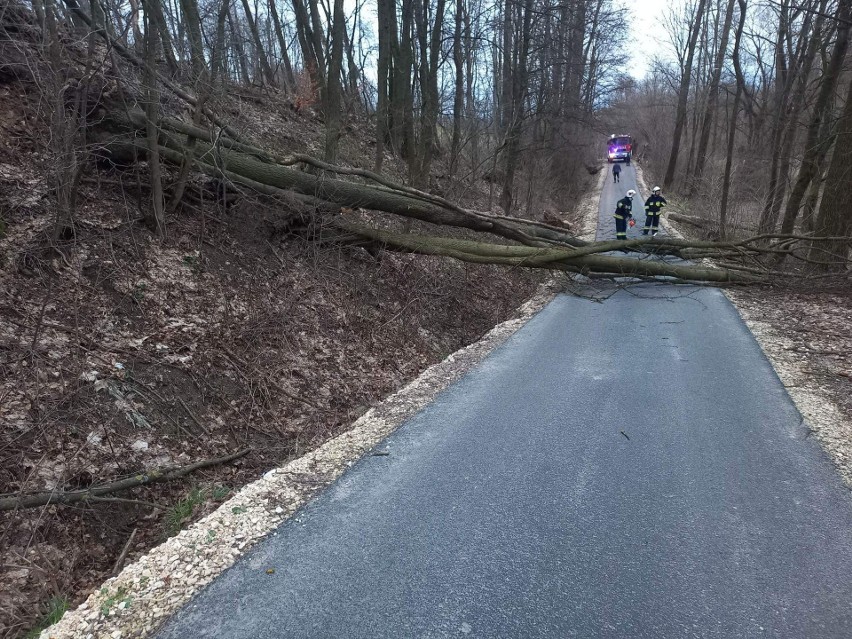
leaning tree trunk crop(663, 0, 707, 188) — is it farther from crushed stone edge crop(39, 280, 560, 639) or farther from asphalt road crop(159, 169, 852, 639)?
crushed stone edge crop(39, 280, 560, 639)

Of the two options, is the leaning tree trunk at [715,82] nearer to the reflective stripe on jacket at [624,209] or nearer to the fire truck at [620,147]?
the reflective stripe on jacket at [624,209]

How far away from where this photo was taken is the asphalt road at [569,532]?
259 cm

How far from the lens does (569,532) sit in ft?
10.6

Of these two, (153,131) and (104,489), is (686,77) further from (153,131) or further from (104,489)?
(104,489)

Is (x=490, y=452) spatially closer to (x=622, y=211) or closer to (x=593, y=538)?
(x=593, y=538)

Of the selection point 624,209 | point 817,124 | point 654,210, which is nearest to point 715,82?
point 624,209

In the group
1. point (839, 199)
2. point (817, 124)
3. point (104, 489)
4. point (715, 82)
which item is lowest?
point (104, 489)

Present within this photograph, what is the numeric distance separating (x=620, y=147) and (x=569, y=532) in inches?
1815

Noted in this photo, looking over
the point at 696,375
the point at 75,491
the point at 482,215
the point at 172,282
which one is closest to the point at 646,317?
the point at 696,375

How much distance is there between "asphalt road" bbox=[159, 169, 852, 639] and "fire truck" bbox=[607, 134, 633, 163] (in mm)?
42863

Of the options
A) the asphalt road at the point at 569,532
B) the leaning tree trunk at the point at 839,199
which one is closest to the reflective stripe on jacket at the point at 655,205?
the leaning tree trunk at the point at 839,199

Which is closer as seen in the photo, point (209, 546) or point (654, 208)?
point (209, 546)

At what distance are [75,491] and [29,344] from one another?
1614 mm

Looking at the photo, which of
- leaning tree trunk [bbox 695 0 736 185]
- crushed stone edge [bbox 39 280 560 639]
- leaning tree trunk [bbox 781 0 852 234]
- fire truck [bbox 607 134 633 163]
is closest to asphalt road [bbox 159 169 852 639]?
crushed stone edge [bbox 39 280 560 639]
